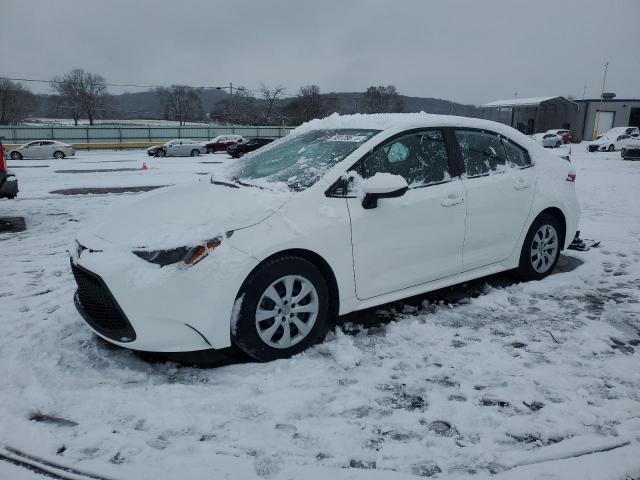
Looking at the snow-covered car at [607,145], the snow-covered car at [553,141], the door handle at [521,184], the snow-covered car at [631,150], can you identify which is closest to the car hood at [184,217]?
the door handle at [521,184]

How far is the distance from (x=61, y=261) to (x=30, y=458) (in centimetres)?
382

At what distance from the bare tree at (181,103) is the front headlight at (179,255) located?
91.8 m

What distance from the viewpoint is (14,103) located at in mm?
81188

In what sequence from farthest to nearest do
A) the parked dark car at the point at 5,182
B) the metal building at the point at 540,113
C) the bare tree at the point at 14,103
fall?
the bare tree at the point at 14,103 < the metal building at the point at 540,113 < the parked dark car at the point at 5,182

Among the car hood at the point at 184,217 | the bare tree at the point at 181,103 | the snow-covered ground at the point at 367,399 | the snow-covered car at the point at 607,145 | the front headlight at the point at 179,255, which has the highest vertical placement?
the bare tree at the point at 181,103

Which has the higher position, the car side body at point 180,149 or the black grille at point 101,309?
the car side body at point 180,149

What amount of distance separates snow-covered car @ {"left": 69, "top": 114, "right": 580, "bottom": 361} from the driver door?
11 millimetres

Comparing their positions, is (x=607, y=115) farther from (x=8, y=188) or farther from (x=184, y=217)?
(x=184, y=217)

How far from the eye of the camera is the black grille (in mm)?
3041

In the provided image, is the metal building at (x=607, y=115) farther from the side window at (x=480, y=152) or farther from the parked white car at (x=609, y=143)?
the side window at (x=480, y=152)

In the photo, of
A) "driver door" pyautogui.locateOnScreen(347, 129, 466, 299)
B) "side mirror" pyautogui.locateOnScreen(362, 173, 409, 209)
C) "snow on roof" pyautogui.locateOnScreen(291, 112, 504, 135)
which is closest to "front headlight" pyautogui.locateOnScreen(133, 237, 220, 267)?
"driver door" pyautogui.locateOnScreen(347, 129, 466, 299)

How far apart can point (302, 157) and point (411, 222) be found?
1025 millimetres

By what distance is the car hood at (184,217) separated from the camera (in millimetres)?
3094

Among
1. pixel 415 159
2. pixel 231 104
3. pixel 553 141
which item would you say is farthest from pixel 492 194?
pixel 231 104
